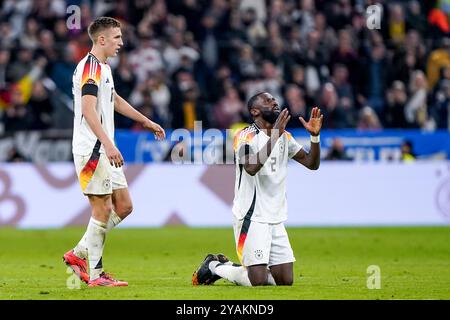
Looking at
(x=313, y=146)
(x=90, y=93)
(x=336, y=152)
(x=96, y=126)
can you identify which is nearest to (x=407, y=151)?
(x=336, y=152)

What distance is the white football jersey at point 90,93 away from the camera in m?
11.0

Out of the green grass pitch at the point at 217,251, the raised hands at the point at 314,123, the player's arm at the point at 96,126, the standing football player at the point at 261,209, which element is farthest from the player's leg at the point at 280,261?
the player's arm at the point at 96,126

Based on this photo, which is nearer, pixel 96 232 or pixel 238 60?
pixel 96 232

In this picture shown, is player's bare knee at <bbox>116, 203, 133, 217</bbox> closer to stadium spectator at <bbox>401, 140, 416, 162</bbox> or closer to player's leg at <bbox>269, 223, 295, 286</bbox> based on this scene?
player's leg at <bbox>269, 223, 295, 286</bbox>

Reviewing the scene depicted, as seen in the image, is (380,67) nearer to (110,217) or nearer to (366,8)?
(366,8)

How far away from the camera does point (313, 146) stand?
37.3ft

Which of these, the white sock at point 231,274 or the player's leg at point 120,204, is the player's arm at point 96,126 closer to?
the player's leg at point 120,204

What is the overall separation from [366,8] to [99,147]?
1494cm

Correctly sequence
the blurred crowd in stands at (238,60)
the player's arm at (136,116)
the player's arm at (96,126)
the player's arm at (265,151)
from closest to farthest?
the player's arm at (96,126) → the player's arm at (265,151) → the player's arm at (136,116) → the blurred crowd in stands at (238,60)

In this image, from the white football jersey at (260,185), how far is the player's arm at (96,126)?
4.54 feet

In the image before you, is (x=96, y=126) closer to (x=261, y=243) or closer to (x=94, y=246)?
(x=94, y=246)

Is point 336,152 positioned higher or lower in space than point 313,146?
higher

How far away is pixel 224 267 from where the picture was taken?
11492 mm

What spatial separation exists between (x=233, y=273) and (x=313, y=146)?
150 cm
